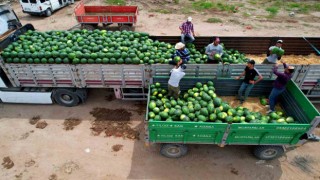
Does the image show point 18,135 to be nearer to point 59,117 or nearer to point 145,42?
point 59,117

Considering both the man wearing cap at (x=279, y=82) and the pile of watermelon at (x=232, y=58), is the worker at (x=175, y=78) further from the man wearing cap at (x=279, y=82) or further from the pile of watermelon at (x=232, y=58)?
the man wearing cap at (x=279, y=82)

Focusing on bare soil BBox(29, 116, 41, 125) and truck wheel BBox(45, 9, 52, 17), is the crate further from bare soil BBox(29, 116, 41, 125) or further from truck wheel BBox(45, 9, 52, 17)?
truck wheel BBox(45, 9, 52, 17)

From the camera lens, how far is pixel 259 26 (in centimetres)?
1784

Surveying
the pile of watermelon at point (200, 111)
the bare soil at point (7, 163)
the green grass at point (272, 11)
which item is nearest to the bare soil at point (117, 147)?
the pile of watermelon at point (200, 111)

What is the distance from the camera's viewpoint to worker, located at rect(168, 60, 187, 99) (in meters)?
7.96

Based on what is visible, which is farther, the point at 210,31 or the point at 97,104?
the point at 210,31

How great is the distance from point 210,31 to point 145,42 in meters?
8.26

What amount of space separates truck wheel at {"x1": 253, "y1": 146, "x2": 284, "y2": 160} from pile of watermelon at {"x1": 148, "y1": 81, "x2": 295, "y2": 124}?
89 centimetres

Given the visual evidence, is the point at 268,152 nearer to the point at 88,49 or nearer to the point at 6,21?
the point at 88,49

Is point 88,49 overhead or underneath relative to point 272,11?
overhead

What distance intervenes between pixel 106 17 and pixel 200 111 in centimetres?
1145

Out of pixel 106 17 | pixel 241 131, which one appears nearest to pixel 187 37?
pixel 241 131

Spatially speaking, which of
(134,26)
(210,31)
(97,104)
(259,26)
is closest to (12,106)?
(97,104)

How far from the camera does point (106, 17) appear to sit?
1611cm
